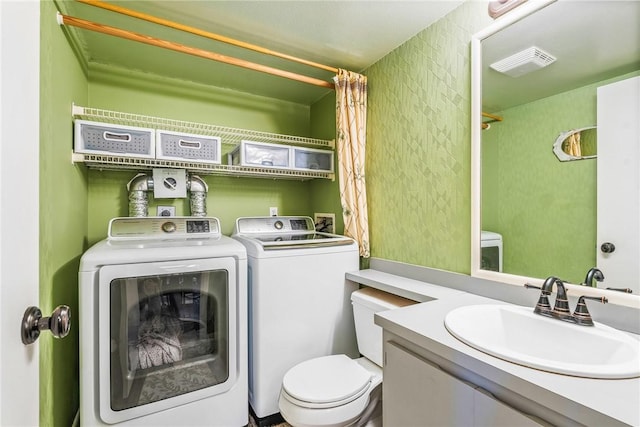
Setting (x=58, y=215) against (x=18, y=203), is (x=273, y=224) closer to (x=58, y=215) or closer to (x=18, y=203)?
(x=58, y=215)

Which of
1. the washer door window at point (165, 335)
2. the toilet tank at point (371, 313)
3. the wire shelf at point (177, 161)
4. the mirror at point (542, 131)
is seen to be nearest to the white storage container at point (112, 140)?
the wire shelf at point (177, 161)

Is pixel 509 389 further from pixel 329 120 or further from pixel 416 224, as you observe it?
pixel 329 120

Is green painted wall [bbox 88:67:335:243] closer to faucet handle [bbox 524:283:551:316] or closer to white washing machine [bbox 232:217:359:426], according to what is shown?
white washing machine [bbox 232:217:359:426]

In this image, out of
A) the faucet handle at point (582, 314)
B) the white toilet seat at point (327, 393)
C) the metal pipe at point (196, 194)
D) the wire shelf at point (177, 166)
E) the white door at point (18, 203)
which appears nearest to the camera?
the white door at point (18, 203)

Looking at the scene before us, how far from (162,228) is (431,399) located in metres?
1.90

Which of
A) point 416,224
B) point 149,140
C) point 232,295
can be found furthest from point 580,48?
point 149,140

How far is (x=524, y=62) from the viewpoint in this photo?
130 cm

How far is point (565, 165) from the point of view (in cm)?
117

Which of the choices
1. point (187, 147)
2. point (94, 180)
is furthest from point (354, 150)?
point (94, 180)

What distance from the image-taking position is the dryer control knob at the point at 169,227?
80.0 inches

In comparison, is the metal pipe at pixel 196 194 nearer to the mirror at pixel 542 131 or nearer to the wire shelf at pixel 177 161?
the wire shelf at pixel 177 161

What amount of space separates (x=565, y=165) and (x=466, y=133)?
459 millimetres

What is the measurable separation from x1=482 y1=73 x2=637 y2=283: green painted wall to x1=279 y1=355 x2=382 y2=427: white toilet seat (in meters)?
0.94

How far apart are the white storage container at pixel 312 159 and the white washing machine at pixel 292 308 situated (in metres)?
0.70
